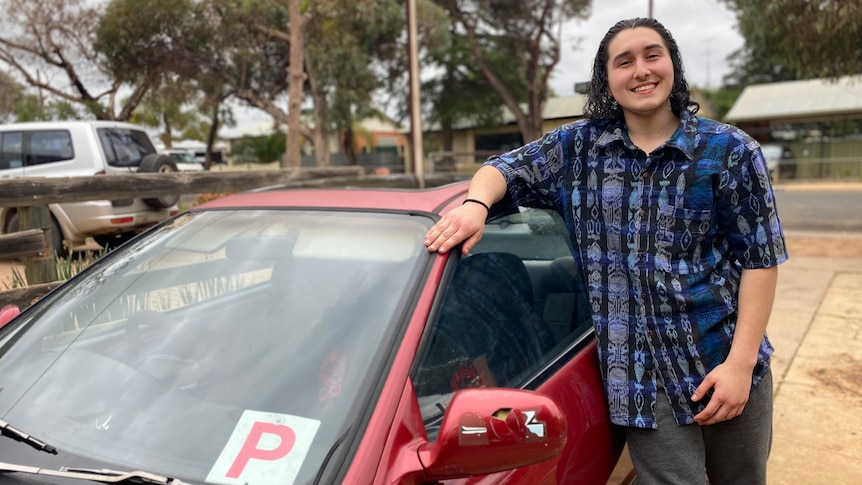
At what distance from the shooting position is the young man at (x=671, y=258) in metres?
1.67

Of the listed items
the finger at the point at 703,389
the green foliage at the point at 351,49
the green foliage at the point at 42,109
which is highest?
the green foliage at the point at 351,49

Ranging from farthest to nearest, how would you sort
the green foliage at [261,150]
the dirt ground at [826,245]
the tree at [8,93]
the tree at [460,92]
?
the green foliage at [261,150] < the tree at [460,92] < the tree at [8,93] < the dirt ground at [826,245]

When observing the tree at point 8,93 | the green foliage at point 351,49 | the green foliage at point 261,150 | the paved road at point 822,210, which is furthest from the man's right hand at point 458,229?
the green foliage at point 261,150

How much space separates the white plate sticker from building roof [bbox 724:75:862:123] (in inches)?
1277

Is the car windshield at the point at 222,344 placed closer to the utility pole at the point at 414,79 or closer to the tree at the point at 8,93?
the utility pole at the point at 414,79

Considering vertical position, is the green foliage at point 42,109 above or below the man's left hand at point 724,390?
above

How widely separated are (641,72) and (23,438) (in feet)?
5.84

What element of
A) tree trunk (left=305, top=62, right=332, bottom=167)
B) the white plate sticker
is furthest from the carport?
the white plate sticker

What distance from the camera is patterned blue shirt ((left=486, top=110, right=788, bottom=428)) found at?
1.67 m

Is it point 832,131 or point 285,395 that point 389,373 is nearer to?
point 285,395

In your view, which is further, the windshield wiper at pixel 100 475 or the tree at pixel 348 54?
the tree at pixel 348 54

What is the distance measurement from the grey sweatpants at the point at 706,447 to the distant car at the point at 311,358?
16cm

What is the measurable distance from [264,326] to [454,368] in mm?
536

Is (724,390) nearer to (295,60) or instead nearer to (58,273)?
(58,273)
